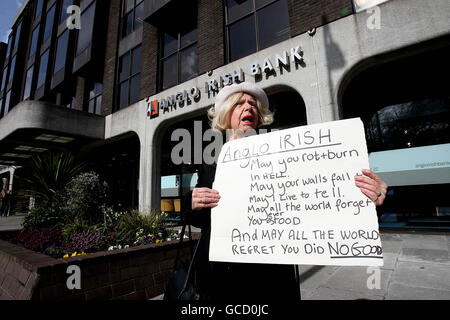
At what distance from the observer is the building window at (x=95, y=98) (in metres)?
13.4

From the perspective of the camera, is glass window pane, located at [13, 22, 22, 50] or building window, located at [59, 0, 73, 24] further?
glass window pane, located at [13, 22, 22, 50]

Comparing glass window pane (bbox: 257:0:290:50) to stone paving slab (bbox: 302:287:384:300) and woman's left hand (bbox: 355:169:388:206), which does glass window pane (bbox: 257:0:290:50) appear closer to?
stone paving slab (bbox: 302:287:384:300)

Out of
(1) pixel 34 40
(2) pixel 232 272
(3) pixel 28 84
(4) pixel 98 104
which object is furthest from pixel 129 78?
(1) pixel 34 40

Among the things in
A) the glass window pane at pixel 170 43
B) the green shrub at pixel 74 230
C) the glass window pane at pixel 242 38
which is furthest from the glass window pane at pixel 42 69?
the green shrub at pixel 74 230

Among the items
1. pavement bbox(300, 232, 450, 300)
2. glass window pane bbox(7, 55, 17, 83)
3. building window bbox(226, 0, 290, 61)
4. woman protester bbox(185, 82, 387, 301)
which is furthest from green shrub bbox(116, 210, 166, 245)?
glass window pane bbox(7, 55, 17, 83)

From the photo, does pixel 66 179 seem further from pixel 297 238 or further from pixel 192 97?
pixel 297 238

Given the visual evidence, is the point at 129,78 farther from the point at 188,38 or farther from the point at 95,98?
the point at 188,38

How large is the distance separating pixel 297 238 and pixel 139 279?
2813mm

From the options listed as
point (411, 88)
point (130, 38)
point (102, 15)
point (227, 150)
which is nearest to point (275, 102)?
point (411, 88)

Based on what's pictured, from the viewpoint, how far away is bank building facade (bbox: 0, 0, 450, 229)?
582 cm

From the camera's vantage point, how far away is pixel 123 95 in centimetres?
1212

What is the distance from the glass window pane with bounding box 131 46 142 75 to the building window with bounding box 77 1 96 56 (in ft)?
11.0

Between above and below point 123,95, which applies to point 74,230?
below

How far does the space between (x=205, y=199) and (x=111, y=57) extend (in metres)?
14.5
